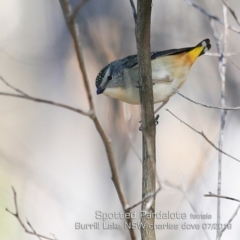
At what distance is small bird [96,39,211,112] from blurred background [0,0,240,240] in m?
1.01

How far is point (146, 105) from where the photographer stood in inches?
64.1

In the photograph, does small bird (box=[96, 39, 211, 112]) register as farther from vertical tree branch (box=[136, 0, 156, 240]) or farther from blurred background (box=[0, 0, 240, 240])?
blurred background (box=[0, 0, 240, 240])

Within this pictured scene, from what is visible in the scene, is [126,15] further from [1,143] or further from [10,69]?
[1,143]

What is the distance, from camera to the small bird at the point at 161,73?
6.90 ft

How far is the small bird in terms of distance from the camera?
6.90 feet

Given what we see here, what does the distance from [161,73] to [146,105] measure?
57 centimetres

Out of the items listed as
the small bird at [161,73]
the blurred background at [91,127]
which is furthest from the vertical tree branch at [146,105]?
the blurred background at [91,127]

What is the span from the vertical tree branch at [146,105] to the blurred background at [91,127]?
61.2 inches

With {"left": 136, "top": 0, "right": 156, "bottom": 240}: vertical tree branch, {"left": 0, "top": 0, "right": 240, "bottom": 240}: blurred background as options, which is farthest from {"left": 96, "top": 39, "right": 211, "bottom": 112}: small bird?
{"left": 0, "top": 0, "right": 240, "bottom": 240}: blurred background

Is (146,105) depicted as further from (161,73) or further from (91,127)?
(91,127)

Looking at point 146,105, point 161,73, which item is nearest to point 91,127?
point 161,73

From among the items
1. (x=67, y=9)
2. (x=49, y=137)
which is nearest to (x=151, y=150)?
(x=67, y=9)

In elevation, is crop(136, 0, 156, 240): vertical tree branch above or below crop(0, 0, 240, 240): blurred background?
below

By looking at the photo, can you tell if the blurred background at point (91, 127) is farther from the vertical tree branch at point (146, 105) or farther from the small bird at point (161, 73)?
the vertical tree branch at point (146, 105)
